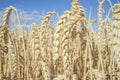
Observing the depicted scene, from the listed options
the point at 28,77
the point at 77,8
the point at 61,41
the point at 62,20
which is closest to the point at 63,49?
the point at 61,41

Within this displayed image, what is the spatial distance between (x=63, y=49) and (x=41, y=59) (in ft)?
1.10

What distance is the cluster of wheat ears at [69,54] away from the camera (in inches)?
49.3

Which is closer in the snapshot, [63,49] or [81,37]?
[63,49]

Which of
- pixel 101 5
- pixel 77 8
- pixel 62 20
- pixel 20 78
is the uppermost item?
pixel 101 5

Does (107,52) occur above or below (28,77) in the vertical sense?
above

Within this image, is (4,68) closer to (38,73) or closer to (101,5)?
(38,73)

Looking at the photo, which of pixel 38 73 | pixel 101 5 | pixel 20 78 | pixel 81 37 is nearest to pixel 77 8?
pixel 81 37

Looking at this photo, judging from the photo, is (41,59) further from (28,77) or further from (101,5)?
(101,5)

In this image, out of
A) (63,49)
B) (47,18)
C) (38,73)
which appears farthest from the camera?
(47,18)

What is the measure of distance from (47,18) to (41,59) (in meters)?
0.29

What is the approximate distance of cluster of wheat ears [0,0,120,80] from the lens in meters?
1.25

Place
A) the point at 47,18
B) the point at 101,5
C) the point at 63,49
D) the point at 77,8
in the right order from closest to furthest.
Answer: the point at 63,49 < the point at 77,8 < the point at 47,18 < the point at 101,5

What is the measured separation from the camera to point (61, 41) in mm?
1262

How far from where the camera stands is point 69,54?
4.62 feet
